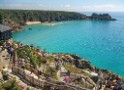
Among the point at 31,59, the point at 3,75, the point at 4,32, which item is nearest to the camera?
the point at 3,75

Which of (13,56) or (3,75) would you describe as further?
(13,56)

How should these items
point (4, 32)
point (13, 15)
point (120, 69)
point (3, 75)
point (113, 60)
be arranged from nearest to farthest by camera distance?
1. point (3, 75)
2. point (4, 32)
3. point (120, 69)
4. point (113, 60)
5. point (13, 15)

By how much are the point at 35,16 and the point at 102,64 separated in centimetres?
12807

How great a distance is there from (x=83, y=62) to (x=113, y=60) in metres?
22.8

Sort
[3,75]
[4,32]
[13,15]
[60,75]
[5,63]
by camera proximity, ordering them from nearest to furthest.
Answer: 1. [3,75]
2. [5,63]
3. [60,75]
4. [4,32]
5. [13,15]

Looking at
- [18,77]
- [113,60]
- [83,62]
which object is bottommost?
[113,60]

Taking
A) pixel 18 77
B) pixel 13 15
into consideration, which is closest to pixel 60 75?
pixel 18 77

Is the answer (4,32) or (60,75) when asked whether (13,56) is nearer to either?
(60,75)

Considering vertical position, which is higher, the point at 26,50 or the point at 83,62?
the point at 26,50

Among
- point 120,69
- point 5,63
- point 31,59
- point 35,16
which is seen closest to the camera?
point 5,63

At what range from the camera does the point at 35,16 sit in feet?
614

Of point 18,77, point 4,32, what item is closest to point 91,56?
point 4,32

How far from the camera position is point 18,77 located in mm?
22812

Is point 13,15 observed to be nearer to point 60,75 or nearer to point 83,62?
point 83,62
